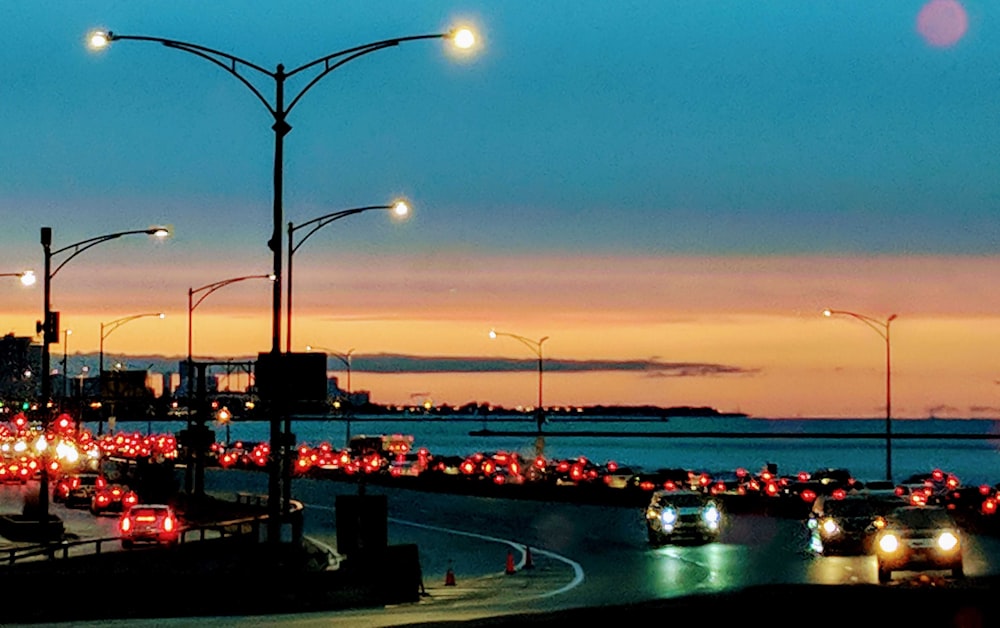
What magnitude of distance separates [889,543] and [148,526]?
28687mm

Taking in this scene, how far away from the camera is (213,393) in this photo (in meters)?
106

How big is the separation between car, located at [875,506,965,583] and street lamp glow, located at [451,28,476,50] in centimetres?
1466

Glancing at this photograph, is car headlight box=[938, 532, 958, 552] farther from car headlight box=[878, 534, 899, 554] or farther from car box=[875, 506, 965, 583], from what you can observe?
car headlight box=[878, 534, 899, 554]

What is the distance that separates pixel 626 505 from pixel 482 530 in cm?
1414

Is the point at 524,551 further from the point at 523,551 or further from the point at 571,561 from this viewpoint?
the point at 571,561

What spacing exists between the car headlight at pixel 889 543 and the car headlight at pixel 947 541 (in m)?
1.27

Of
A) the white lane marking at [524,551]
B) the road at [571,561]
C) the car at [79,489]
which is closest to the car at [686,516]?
the road at [571,561]

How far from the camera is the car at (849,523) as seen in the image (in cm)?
4450

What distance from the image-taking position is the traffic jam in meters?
36.6

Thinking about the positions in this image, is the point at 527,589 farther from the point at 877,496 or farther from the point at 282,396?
the point at 877,496

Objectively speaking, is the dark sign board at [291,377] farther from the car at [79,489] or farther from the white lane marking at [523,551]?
the car at [79,489]

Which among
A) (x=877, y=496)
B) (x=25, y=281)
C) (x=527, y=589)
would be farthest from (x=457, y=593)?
(x=25, y=281)

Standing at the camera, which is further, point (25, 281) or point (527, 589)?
point (25, 281)

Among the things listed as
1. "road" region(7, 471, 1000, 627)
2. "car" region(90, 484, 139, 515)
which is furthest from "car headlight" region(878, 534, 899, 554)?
"car" region(90, 484, 139, 515)
